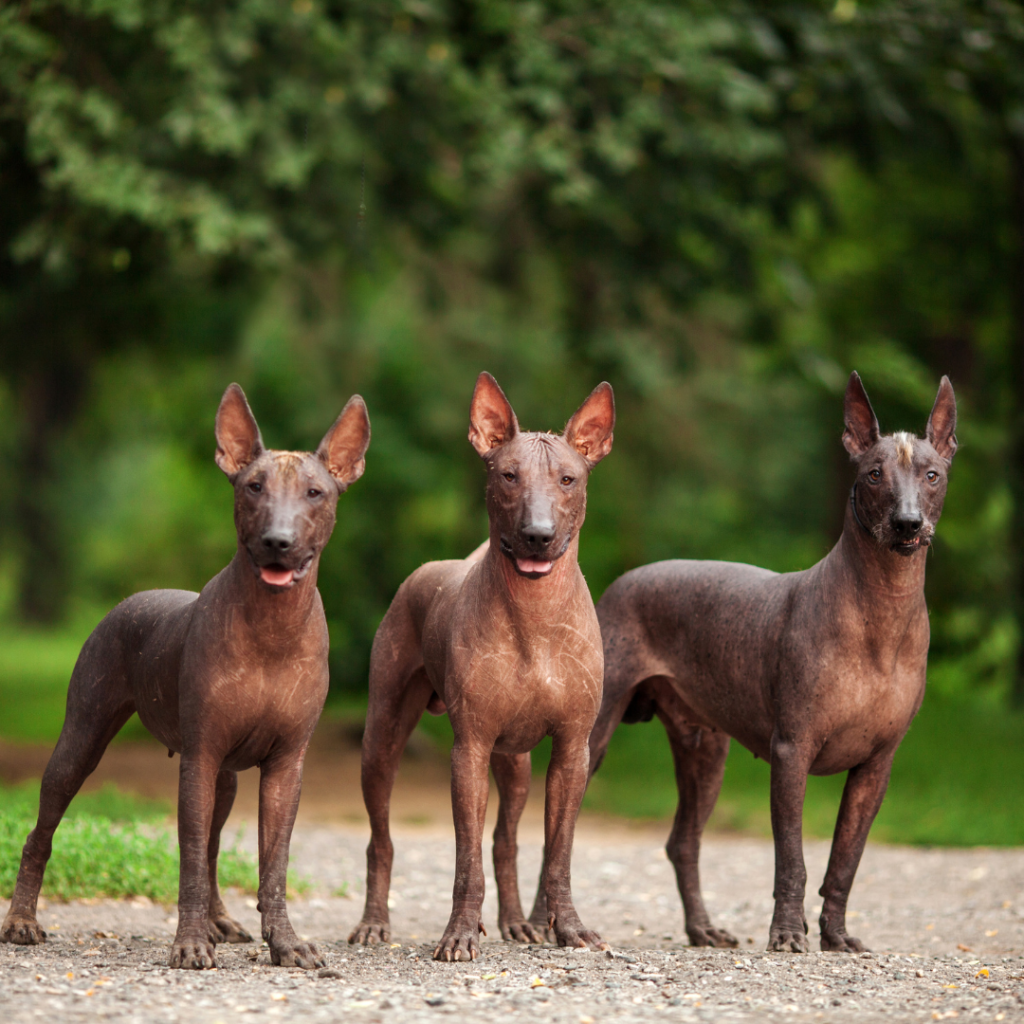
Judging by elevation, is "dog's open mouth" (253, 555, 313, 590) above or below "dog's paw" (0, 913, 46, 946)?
above

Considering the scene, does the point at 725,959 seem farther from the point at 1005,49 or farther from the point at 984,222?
the point at 984,222

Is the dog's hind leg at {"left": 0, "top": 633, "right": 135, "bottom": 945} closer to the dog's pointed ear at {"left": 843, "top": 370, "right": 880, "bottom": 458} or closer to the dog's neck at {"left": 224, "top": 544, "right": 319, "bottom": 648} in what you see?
the dog's neck at {"left": 224, "top": 544, "right": 319, "bottom": 648}

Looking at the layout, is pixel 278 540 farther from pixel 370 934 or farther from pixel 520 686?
pixel 370 934

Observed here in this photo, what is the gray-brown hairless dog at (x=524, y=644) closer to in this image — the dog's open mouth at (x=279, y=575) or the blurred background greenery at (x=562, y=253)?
the dog's open mouth at (x=279, y=575)

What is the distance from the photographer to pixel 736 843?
12883mm

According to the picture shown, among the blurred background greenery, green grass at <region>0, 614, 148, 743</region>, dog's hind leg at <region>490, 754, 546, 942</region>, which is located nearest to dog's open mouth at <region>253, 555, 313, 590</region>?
dog's hind leg at <region>490, 754, 546, 942</region>

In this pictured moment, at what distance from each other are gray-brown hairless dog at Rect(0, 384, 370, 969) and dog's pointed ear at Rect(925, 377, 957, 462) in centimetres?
276

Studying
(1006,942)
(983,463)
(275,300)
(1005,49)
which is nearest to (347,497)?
(275,300)

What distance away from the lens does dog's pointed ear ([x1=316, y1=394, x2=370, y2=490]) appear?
6.36 meters

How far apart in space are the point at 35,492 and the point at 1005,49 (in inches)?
1032

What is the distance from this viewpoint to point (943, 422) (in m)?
7.04

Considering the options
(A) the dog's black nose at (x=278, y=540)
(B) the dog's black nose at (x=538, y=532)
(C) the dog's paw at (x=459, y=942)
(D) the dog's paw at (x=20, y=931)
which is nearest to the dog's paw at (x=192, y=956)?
(C) the dog's paw at (x=459, y=942)

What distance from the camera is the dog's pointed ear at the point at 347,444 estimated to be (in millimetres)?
6363

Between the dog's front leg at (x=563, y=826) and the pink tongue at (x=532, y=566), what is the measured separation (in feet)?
3.00
